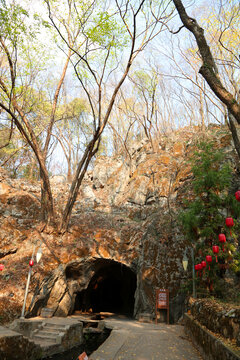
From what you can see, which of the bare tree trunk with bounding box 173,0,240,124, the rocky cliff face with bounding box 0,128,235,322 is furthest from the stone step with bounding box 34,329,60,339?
the bare tree trunk with bounding box 173,0,240,124

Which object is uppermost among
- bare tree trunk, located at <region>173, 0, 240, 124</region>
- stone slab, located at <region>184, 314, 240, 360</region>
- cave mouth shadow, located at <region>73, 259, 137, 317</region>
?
bare tree trunk, located at <region>173, 0, 240, 124</region>

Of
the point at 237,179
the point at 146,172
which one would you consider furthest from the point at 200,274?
the point at 146,172

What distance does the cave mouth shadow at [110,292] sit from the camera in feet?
53.9

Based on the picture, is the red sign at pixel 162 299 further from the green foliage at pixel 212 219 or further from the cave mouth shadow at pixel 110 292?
the cave mouth shadow at pixel 110 292

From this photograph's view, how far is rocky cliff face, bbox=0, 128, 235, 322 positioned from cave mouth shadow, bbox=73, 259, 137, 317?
0.10 meters

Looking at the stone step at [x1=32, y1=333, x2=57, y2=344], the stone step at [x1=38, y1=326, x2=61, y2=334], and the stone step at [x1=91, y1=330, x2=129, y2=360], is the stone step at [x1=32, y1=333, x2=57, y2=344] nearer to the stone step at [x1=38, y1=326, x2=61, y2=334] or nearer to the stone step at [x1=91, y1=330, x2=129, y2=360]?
the stone step at [x1=38, y1=326, x2=61, y2=334]

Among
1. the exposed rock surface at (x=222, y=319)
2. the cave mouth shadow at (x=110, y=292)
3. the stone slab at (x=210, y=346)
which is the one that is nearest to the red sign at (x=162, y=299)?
the cave mouth shadow at (x=110, y=292)

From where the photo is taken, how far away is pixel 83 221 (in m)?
16.5

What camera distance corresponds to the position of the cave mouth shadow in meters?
16.4

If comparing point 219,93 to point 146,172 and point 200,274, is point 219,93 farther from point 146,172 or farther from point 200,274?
point 146,172

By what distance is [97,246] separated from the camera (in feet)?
46.3

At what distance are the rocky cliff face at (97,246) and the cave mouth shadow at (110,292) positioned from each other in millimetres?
95

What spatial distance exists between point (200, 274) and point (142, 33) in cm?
1198

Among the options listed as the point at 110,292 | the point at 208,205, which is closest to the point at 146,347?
the point at 208,205
